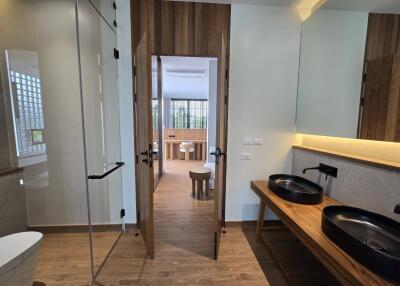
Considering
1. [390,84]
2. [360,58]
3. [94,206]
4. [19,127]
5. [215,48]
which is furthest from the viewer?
[215,48]

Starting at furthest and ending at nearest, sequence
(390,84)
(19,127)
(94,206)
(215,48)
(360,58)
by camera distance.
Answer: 1. (215,48)
2. (94,206)
3. (19,127)
4. (360,58)
5. (390,84)

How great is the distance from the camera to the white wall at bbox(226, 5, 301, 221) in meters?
2.36

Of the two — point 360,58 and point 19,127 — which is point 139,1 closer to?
point 19,127

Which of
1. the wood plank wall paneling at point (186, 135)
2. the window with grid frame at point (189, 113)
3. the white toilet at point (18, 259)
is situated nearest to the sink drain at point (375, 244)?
the white toilet at point (18, 259)

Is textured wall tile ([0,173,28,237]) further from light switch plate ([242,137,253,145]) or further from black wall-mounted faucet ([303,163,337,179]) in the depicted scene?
black wall-mounted faucet ([303,163,337,179])

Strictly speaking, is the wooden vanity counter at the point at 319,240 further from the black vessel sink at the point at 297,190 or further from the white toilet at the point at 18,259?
the white toilet at the point at 18,259

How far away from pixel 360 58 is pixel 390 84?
0.46 metres

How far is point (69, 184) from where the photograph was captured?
239 centimetres

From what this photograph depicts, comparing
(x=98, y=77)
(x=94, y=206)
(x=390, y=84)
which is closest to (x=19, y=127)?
(x=98, y=77)

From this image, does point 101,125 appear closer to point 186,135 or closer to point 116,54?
point 116,54

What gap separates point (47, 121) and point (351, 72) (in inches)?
133

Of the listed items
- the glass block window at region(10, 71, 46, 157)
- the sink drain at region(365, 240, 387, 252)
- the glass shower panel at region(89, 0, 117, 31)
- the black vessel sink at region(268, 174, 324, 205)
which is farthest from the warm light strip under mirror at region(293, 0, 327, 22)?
the glass block window at region(10, 71, 46, 157)

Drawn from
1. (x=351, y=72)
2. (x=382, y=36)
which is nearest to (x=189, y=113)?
(x=351, y=72)

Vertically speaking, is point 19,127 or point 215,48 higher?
point 215,48
